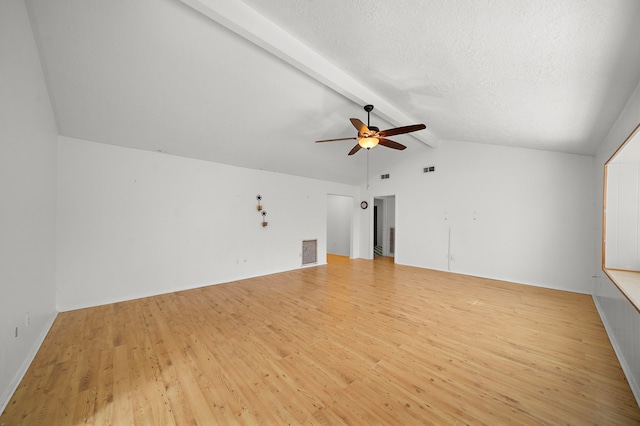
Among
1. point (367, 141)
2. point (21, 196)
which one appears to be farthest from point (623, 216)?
point (21, 196)

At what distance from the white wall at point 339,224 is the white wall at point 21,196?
22.1ft

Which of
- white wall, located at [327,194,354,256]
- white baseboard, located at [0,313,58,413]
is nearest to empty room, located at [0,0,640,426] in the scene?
white baseboard, located at [0,313,58,413]

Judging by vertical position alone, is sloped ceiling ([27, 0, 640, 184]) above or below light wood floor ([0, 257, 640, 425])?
above

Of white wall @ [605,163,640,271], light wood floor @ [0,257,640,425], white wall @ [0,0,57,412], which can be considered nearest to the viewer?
light wood floor @ [0,257,640,425]

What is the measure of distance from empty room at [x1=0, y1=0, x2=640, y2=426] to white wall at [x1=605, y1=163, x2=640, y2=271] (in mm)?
25

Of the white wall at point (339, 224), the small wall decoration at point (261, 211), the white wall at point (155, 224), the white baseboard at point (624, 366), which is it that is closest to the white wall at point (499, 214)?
the white baseboard at point (624, 366)

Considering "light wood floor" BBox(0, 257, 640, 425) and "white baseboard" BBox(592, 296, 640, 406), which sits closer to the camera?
"light wood floor" BBox(0, 257, 640, 425)

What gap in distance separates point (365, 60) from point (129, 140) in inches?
146

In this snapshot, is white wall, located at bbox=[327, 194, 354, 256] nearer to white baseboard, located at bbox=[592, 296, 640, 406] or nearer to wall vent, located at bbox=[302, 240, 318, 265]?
wall vent, located at bbox=[302, 240, 318, 265]

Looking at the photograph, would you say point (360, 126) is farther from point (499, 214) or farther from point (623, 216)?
point (499, 214)

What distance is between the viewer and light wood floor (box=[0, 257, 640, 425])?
60.9 inches

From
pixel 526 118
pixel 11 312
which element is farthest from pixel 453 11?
pixel 11 312

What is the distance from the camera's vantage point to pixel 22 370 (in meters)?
1.93

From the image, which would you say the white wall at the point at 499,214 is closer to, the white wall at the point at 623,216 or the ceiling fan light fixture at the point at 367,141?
the white wall at the point at 623,216
